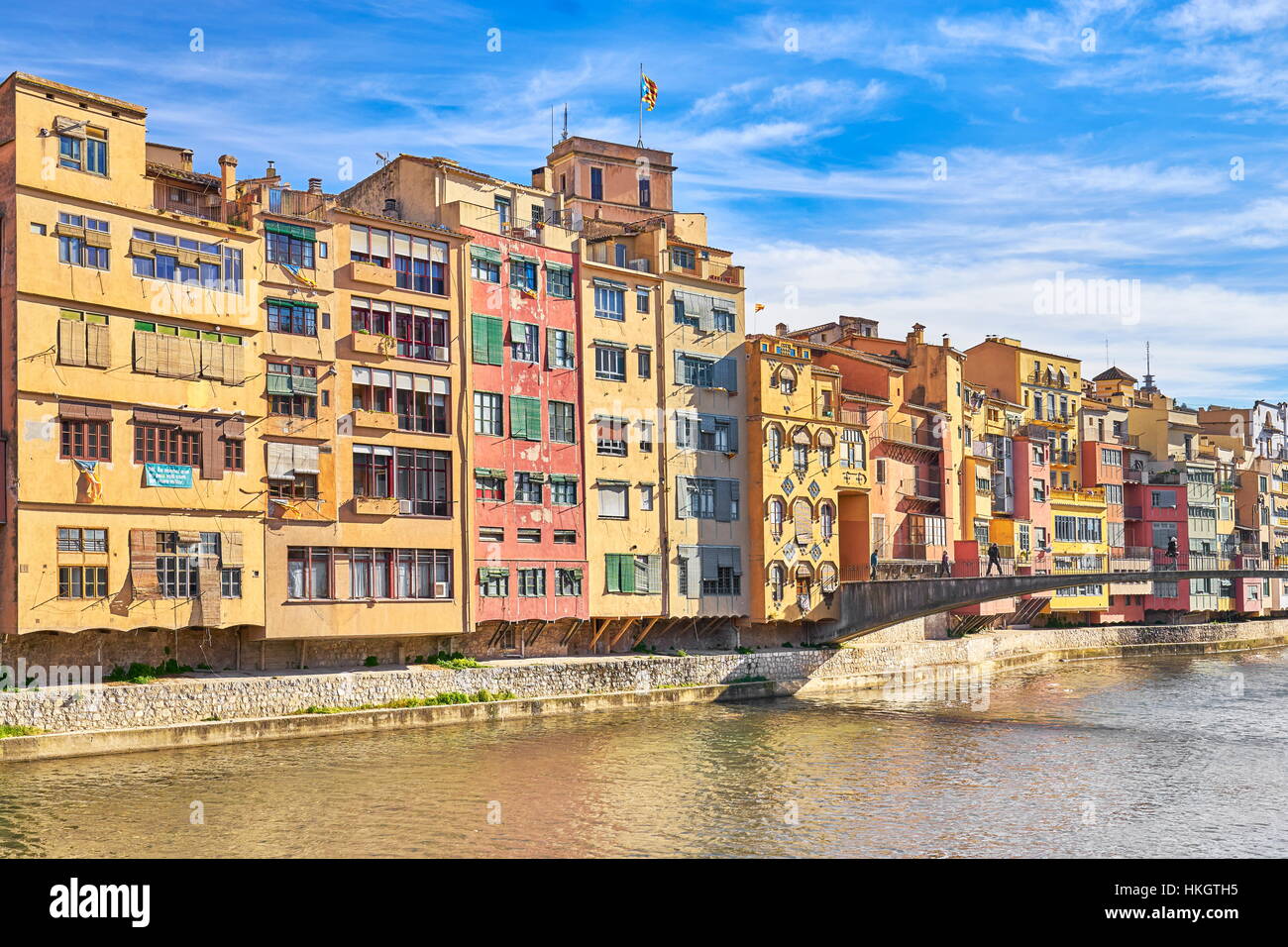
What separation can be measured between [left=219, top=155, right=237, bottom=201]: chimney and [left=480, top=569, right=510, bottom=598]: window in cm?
1731

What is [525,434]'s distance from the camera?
5522cm

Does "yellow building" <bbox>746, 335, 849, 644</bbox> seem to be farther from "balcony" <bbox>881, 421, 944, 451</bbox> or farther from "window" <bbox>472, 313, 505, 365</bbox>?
"window" <bbox>472, 313, 505, 365</bbox>

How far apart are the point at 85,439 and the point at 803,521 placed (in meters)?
36.1

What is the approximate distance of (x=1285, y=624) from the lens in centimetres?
10706

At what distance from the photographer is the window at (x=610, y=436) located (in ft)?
192

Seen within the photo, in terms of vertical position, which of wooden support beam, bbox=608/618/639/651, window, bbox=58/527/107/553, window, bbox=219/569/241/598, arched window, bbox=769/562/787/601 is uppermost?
window, bbox=58/527/107/553

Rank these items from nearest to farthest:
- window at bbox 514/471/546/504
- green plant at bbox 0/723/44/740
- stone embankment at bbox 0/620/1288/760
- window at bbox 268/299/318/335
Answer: green plant at bbox 0/723/44/740
stone embankment at bbox 0/620/1288/760
window at bbox 268/299/318/335
window at bbox 514/471/546/504

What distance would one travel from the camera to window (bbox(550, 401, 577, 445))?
56.7m

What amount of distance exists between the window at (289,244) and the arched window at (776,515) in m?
26.3

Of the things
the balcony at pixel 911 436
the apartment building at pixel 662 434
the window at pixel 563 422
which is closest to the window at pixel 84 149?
the window at pixel 563 422

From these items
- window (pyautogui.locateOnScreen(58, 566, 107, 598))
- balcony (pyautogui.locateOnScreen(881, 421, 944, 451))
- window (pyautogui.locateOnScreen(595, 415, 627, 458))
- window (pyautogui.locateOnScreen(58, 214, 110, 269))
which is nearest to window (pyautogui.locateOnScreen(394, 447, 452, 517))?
window (pyautogui.locateOnScreen(595, 415, 627, 458))

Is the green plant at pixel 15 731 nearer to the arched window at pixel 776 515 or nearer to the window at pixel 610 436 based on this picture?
the window at pixel 610 436

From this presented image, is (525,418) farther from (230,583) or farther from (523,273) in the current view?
(230,583)
